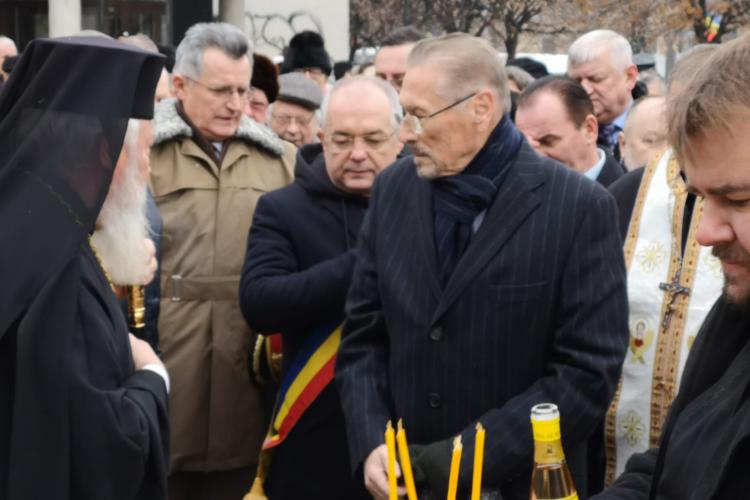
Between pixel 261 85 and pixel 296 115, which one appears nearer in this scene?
pixel 261 85

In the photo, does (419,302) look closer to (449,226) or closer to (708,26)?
(449,226)

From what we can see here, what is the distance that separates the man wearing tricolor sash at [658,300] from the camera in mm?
4078

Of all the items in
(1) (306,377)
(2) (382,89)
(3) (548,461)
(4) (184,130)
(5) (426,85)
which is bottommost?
(1) (306,377)

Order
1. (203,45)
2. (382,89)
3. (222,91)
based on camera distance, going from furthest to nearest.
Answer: (203,45) → (222,91) → (382,89)

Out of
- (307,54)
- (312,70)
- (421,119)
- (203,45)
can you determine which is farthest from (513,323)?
(307,54)

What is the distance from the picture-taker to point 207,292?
5.05m

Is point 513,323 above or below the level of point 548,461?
below

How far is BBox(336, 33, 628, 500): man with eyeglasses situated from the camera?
3.62 meters

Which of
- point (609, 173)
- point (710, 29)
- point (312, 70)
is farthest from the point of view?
point (710, 29)

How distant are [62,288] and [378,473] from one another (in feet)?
3.74

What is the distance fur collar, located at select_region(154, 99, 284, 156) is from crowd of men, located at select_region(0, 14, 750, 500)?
14 millimetres

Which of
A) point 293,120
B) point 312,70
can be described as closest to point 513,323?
point 293,120

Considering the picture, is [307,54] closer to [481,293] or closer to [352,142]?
[352,142]

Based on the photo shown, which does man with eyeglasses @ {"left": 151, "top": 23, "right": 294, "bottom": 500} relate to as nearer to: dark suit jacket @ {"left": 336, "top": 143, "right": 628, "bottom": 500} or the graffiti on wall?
dark suit jacket @ {"left": 336, "top": 143, "right": 628, "bottom": 500}
